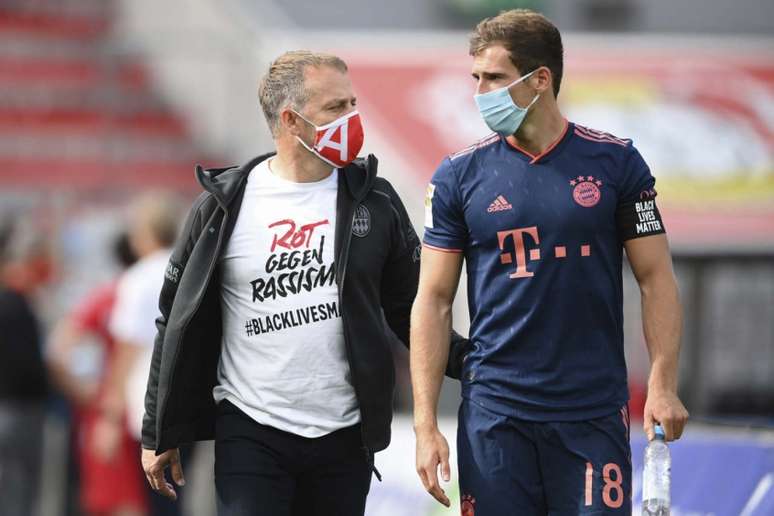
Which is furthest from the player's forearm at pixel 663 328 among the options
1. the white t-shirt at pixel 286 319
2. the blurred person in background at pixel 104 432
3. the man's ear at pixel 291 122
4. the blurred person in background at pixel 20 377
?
the blurred person in background at pixel 20 377

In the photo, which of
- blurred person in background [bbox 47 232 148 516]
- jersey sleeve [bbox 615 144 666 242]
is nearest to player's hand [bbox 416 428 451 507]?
jersey sleeve [bbox 615 144 666 242]

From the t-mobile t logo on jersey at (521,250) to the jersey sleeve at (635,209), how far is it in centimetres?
15

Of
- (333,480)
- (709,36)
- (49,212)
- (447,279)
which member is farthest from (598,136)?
(49,212)

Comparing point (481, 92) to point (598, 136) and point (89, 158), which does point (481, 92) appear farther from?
point (89, 158)

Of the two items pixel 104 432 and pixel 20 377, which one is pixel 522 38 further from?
pixel 20 377

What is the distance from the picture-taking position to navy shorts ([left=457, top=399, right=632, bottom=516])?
4473 mm

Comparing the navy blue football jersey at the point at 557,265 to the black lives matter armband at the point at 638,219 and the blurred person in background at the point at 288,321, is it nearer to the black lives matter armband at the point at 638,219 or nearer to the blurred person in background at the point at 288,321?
the black lives matter armband at the point at 638,219

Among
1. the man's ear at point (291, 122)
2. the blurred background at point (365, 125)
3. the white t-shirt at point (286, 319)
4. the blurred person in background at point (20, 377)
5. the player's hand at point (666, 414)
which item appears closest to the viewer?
the player's hand at point (666, 414)

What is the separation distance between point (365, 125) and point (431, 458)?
10.7 m

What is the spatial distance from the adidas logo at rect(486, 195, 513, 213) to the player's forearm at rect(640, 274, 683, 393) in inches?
19.2

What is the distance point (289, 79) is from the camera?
4871 millimetres

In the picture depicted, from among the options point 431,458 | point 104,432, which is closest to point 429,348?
point 431,458

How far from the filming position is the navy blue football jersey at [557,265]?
177 inches

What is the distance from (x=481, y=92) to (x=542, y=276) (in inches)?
23.7
